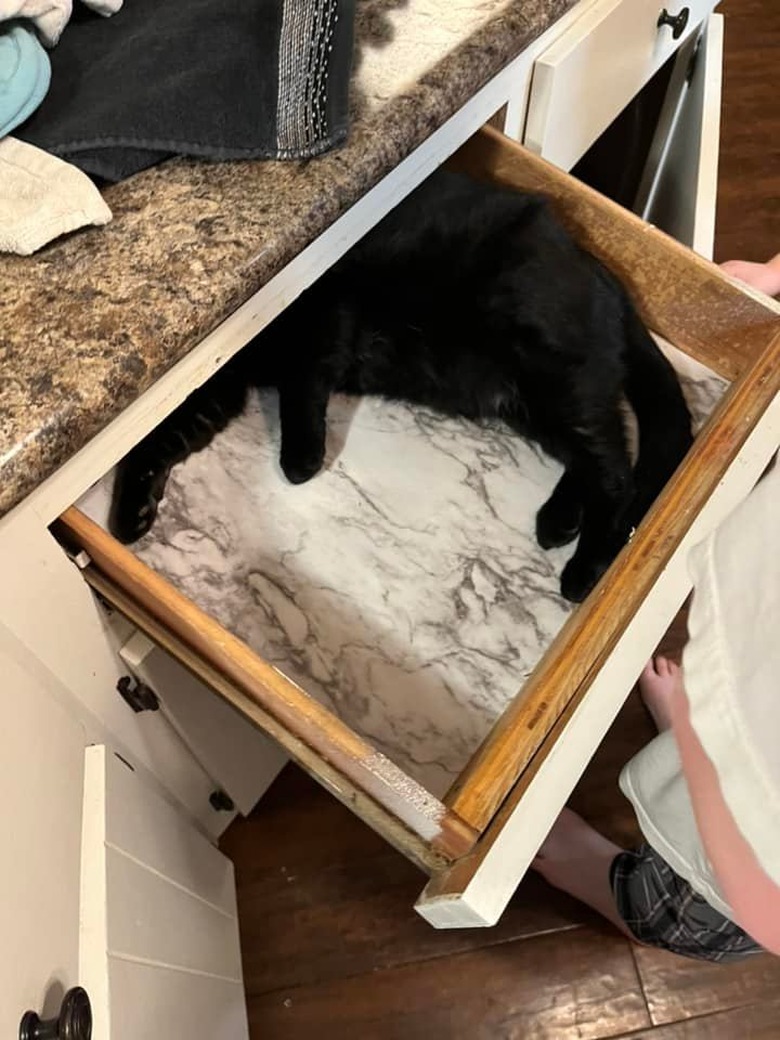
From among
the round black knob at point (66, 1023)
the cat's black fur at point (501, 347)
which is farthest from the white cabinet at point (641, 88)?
the round black knob at point (66, 1023)

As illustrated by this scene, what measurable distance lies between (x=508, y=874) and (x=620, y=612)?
187 millimetres

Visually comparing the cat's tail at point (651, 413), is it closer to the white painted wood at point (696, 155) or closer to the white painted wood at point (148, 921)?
the white painted wood at point (696, 155)

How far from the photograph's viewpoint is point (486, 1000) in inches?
40.7

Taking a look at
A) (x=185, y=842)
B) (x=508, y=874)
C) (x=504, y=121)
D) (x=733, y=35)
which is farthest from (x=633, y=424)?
(x=733, y=35)

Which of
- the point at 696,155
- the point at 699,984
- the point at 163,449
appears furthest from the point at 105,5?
the point at 699,984

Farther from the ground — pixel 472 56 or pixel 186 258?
pixel 472 56

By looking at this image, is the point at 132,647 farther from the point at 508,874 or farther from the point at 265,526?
the point at 508,874

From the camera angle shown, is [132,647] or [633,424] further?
[633,424]

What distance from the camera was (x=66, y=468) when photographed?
0.52 meters

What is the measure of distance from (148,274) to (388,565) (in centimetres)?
38

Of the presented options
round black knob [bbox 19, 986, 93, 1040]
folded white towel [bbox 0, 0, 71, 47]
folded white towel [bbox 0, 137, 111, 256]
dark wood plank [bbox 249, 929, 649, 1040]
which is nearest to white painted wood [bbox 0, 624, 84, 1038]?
round black knob [bbox 19, 986, 93, 1040]

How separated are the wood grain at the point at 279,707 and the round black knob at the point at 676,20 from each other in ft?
2.63

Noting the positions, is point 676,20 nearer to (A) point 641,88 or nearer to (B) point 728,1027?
(A) point 641,88

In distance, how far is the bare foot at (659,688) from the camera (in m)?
1.12
